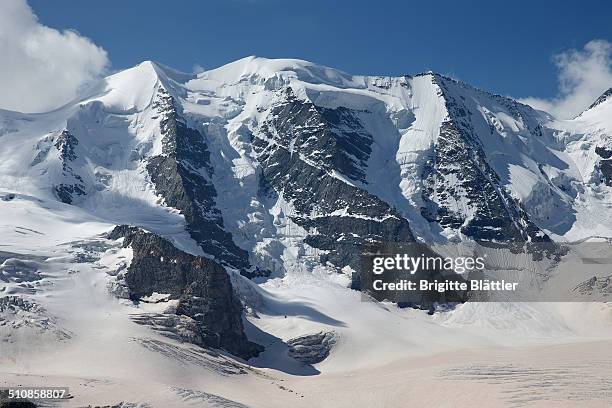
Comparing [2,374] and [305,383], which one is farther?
[305,383]

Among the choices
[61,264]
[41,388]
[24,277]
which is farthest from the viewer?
[61,264]

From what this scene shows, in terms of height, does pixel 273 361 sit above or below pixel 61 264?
below

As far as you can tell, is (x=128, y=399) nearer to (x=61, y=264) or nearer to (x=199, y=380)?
(x=199, y=380)

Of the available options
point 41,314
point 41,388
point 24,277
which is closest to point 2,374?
point 41,388

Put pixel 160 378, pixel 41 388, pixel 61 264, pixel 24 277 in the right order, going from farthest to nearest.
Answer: pixel 61 264 → pixel 24 277 → pixel 160 378 → pixel 41 388

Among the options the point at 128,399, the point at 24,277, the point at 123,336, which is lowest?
the point at 128,399

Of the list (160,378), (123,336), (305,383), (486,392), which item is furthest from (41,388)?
(486,392)

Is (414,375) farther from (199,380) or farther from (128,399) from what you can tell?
(128,399)
